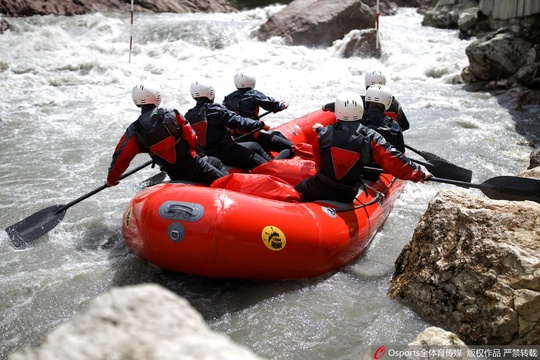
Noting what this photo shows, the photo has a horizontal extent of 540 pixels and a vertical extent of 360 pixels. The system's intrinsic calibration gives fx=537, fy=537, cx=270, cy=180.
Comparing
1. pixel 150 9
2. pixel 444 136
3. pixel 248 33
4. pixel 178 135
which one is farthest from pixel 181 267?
pixel 150 9

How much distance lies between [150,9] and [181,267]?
15.0m

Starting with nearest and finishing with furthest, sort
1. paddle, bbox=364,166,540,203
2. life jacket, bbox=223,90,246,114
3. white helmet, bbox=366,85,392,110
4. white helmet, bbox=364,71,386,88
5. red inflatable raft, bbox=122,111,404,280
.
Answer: red inflatable raft, bbox=122,111,404,280 → paddle, bbox=364,166,540,203 → white helmet, bbox=366,85,392,110 → life jacket, bbox=223,90,246,114 → white helmet, bbox=364,71,386,88

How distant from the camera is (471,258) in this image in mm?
3012

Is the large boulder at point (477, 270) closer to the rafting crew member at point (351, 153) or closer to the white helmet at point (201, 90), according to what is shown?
the rafting crew member at point (351, 153)

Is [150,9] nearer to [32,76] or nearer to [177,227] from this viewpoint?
[32,76]

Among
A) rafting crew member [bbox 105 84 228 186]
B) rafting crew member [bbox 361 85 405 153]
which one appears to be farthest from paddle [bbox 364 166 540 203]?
rafting crew member [bbox 105 84 228 186]

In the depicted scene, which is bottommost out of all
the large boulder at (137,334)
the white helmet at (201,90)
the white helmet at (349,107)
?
the white helmet at (201,90)

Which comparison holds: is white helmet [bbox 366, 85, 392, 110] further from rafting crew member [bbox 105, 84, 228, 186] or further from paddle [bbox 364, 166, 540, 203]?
rafting crew member [bbox 105, 84, 228, 186]

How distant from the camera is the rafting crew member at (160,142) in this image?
414 centimetres

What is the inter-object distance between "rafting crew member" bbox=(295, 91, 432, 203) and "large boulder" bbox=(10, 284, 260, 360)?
294 cm

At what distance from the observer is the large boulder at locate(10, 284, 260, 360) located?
1039 mm

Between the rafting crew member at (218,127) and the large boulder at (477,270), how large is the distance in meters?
2.09

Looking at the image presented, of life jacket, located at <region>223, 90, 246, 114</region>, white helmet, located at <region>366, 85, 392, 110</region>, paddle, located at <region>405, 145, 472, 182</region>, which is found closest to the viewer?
white helmet, located at <region>366, 85, 392, 110</region>

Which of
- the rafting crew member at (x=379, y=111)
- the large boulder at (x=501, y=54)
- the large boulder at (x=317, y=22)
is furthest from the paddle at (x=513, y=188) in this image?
the large boulder at (x=317, y=22)
